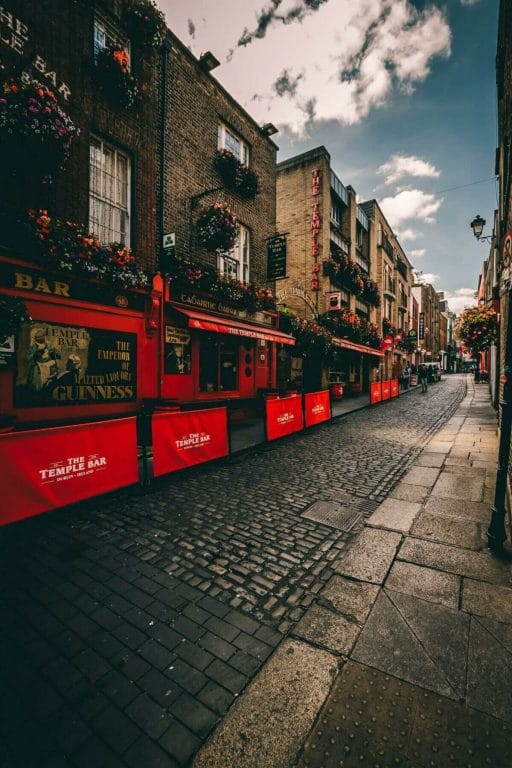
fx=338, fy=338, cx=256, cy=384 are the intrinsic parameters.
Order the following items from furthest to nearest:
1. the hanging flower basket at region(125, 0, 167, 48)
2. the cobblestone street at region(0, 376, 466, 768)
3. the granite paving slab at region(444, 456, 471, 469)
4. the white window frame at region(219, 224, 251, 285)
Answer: the white window frame at region(219, 224, 251, 285), the hanging flower basket at region(125, 0, 167, 48), the granite paving slab at region(444, 456, 471, 469), the cobblestone street at region(0, 376, 466, 768)

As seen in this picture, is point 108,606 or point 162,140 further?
point 162,140

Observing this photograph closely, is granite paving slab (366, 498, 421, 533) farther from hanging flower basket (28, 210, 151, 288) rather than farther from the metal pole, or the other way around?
hanging flower basket (28, 210, 151, 288)

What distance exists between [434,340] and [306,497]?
68.9 meters

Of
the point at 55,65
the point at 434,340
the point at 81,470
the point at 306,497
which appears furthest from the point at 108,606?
the point at 434,340

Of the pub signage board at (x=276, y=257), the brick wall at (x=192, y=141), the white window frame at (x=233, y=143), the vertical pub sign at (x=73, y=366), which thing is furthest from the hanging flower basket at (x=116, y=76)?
the pub signage board at (x=276, y=257)

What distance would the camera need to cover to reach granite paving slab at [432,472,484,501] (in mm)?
5293

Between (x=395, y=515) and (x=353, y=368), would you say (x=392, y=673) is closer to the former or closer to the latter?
(x=395, y=515)

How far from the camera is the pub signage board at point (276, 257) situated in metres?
13.2

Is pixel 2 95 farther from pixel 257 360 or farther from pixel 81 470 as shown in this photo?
pixel 257 360

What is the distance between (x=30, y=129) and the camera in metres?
5.50

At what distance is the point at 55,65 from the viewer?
7145 mm

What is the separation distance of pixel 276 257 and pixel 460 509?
36.7 ft

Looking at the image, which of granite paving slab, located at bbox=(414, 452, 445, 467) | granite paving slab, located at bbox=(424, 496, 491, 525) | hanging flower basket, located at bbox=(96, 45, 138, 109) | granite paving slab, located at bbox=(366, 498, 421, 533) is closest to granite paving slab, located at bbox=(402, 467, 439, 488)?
granite paving slab, located at bbox=(414, 452, 445, 467)

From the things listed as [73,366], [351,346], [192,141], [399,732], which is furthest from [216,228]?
[351,346]
